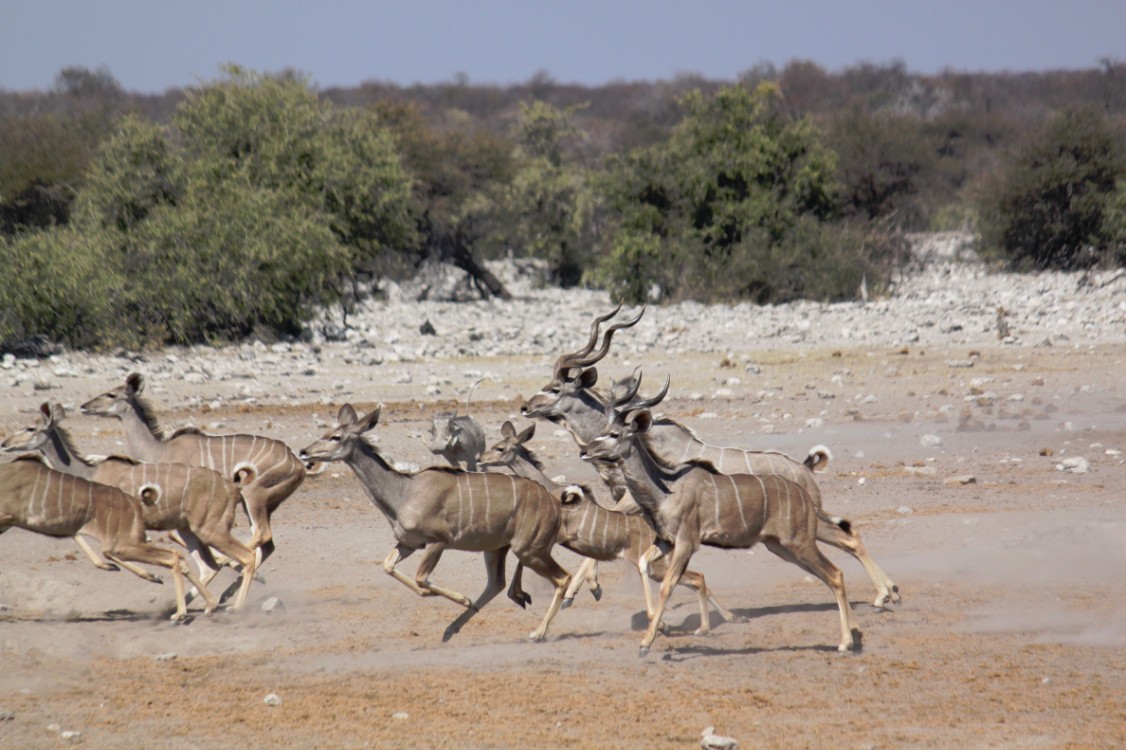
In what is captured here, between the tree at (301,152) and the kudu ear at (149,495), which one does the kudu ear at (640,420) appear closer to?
the kudu ear at (149,495)

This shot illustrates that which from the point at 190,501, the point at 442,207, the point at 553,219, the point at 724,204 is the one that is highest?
the point at 442,207

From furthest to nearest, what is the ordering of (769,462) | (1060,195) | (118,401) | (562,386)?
(1060,195) → (118,401) → (562,386) → (769,462)

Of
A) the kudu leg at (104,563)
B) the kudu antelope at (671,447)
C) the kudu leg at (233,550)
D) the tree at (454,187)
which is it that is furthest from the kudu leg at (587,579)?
the tree at (454,187)

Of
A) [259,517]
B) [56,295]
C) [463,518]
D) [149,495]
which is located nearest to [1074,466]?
[463,518]

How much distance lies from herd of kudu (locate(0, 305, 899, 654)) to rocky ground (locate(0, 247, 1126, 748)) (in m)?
0.31

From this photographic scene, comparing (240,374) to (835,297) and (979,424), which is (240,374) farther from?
(835,297)

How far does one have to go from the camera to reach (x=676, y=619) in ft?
27.0

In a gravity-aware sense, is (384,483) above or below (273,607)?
above

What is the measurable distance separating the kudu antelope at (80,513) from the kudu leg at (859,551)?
3.70m

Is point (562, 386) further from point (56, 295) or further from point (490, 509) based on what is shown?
point (56, 295)

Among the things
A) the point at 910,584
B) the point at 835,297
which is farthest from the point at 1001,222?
the point at 910,584

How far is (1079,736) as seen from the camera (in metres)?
5.99

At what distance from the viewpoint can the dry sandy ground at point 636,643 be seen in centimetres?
627

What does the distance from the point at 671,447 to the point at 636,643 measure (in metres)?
1.94
